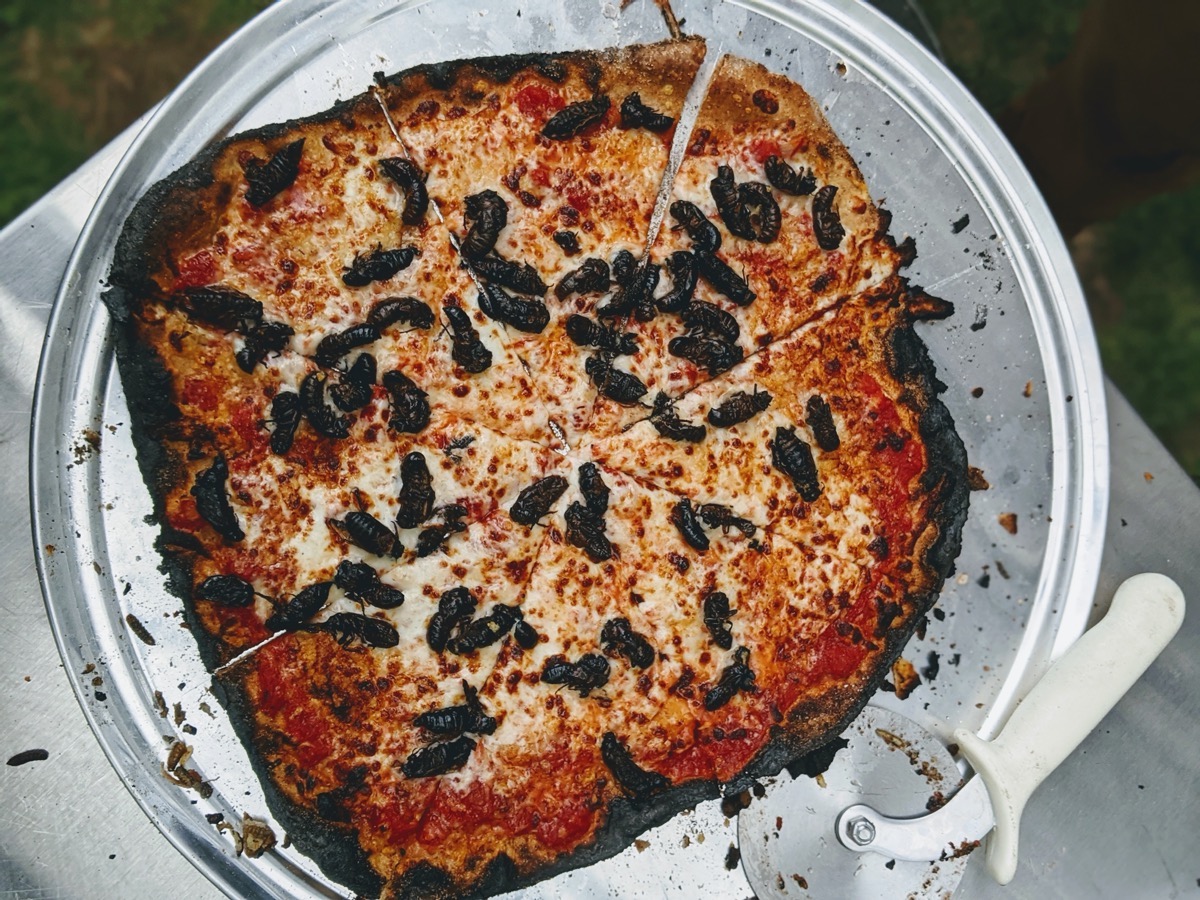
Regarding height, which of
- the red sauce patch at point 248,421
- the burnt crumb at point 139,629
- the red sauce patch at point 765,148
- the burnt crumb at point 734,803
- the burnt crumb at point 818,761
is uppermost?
the red sauce patch at point 765,148

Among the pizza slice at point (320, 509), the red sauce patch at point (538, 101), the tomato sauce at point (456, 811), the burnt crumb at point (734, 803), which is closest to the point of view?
the pizza slice at point (320, 509)

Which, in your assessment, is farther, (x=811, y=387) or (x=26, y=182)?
(x=26, y=182)

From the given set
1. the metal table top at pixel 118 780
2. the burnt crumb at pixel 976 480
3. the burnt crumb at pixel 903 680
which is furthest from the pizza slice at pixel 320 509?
the burnt crumb at pixel 976 480

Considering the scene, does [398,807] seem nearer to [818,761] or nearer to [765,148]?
[818,761]

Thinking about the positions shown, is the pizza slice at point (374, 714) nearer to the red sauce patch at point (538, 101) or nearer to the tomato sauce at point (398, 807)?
the tomato sauce at point (398, 807)

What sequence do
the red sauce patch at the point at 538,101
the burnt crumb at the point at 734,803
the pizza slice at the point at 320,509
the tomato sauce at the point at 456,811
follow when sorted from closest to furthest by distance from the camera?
the pizza slice at the point at 320,509 → the tomato sauce at the point at 456,811 → the red sauce patch at the point at 538,101 → the burnt crumb at the point at 734,803

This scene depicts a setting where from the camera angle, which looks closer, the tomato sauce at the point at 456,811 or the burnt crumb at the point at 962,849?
the tomato sauce at the point at 456,811

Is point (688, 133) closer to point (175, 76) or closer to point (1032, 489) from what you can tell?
point (1032, 489)

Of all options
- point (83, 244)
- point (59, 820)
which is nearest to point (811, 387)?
point (83, 244)
